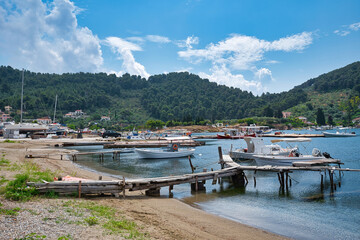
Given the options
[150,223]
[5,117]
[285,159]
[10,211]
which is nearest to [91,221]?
[150,223]

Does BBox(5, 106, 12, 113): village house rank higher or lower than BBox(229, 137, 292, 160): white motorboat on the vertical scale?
higher

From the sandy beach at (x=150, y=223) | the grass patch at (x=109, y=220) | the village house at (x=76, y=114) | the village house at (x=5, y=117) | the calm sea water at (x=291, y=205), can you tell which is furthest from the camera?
the village house at (x=76, y=114)

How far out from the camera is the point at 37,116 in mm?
146750

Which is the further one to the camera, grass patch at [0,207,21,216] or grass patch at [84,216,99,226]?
grass patch at [84,216,99,226]

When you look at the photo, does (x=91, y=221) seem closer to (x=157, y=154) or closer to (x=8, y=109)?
(x=157, y=154)

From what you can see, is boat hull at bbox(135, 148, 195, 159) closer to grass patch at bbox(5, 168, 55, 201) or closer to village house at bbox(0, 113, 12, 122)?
grass patch at bbox(5, 168, 55, 201)

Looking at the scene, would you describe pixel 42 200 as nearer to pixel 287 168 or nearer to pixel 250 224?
pixel 250 224

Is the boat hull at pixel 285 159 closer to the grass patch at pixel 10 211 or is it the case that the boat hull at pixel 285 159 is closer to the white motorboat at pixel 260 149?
the white motorboat at pixel 260 149

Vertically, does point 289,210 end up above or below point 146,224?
below

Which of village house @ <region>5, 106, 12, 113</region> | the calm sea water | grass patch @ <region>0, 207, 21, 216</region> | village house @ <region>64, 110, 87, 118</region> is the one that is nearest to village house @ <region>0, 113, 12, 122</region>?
village house @ <region>5, 106, 12, 113</region>

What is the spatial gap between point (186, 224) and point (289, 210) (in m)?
7.27

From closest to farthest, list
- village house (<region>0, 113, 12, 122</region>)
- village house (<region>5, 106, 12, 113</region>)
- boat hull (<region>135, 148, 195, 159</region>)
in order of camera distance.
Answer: boat hull (<region>135, 148, 195, 159</region>)
village house (<region>0, 113, 12, 122</region>)
village house (<region>5, 106, 12, 113</region>)

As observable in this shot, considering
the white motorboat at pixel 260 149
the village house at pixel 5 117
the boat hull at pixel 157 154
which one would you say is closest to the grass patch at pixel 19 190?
the white motorboat at pixel 260 149

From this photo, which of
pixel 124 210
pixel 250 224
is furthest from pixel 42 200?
pixel 250 224
